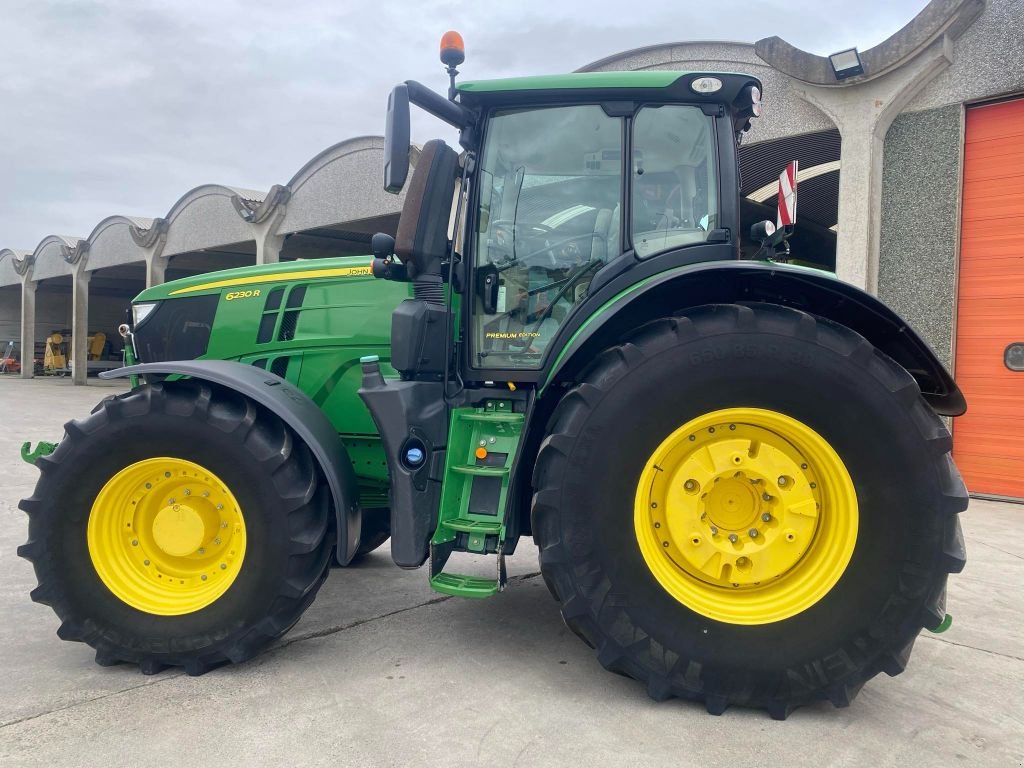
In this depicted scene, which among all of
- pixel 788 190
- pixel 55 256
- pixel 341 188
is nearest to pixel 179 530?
pixel 788 190

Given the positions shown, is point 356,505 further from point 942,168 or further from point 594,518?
point 942,168

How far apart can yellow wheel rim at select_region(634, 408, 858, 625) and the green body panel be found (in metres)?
1.53

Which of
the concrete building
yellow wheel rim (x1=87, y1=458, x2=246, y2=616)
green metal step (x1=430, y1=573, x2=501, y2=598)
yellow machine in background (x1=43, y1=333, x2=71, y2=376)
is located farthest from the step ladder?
yellow machine in background (x1=43, y1=333, x2=71, y2=376)

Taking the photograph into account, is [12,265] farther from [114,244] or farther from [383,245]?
[383,245]

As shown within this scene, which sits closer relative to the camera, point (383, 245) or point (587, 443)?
point (587, 443)

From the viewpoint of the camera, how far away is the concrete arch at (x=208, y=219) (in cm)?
Result: 1862

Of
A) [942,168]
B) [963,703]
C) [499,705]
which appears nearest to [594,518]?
[499,705]

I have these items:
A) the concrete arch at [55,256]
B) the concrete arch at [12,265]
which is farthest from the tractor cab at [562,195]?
the concrete arch at [12,265]

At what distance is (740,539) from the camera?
2.68 m

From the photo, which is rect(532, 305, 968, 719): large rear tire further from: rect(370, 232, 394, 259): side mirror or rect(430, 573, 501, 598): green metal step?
rect(370, 232, 394, 259): side mirror

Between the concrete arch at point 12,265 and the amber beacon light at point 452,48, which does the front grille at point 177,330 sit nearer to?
the amber beacon light at point 452,48

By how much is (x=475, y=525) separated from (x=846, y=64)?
7235 mm

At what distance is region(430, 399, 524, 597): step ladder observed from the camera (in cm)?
290

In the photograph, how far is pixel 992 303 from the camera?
23.7ft
